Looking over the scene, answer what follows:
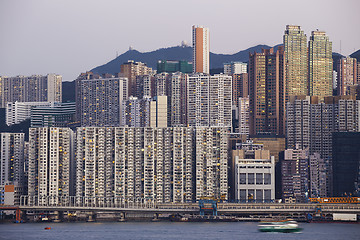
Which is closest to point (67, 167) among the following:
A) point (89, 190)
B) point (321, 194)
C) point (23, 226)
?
point (89, 190)

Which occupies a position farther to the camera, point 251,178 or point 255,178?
point 251,178

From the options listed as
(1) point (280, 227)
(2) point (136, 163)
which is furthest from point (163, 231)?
(2) point (136, 163)

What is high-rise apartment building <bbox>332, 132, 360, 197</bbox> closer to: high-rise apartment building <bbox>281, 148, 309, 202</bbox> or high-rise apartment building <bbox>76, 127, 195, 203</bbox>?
high-rise apartment building <bbox>281, 148, 309, 202</bbox>

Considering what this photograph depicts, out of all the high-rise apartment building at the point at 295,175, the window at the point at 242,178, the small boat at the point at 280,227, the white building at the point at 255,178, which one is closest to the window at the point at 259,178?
the white building at the point at 255,178

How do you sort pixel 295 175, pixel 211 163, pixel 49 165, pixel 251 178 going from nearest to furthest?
pixel 49 165, pixel 211 163, pixel 251 178, pixel 295 175

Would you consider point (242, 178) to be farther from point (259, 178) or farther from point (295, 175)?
point (295, 175)

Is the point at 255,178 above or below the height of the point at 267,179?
above
